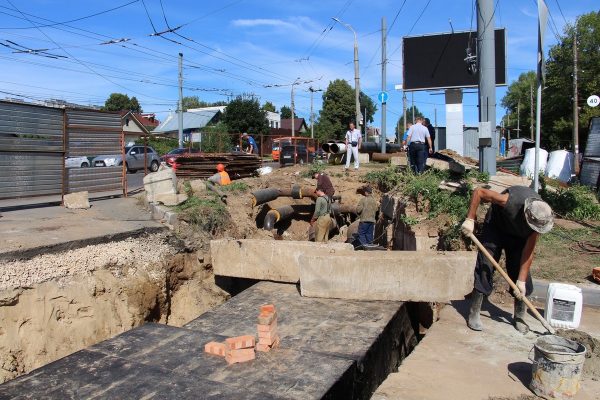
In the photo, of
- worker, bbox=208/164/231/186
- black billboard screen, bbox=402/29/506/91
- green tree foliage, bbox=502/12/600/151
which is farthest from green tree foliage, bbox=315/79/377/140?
worker, bbox=208/164/231/186

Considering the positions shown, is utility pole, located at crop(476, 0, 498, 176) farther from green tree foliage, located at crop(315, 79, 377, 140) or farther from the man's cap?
green tree foliage, located at crop(315, 79, 377, 140)

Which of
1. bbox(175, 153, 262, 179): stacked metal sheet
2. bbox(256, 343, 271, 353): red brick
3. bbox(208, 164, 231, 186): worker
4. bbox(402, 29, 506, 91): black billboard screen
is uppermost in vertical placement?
bbox(402, 29, 506, 91): black billboard screen

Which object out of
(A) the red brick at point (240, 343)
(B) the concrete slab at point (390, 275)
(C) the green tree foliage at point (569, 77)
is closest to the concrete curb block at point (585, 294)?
(B) the concrete slab at point (390, 275)

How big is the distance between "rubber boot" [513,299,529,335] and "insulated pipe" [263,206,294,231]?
7.93 meters

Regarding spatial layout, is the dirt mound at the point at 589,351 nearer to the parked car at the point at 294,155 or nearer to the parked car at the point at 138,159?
the parked car at the point at 138,159

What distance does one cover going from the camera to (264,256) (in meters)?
6.89

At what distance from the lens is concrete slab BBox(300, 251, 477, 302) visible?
5.51 m

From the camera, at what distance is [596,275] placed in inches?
237

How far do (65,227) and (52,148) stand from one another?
3.21 metres

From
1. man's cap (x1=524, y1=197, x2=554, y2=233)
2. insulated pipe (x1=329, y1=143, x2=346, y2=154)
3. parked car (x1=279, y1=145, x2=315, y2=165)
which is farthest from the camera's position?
parked car (x1=279, y1=145, x2=315, y2=165)

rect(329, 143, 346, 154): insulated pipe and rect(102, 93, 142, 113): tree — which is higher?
rect(102, 93, 142, 113): tree

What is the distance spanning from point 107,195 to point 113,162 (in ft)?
2.70

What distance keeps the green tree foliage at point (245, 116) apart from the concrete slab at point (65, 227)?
44.6 metres

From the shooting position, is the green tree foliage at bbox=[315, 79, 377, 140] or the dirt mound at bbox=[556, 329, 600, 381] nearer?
the dirt mound at bbox=[556, 329, 600, 381]
